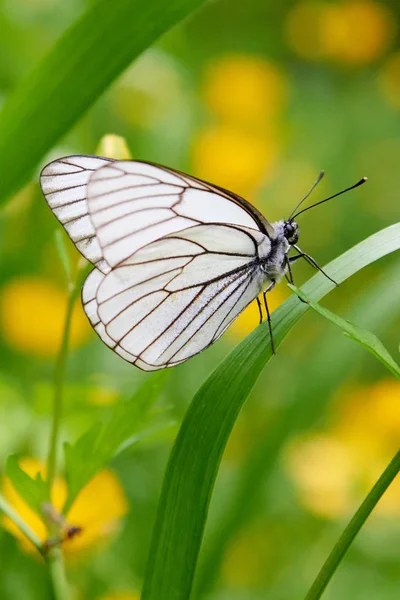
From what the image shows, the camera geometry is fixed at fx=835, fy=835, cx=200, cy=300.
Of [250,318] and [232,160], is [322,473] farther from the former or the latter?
[232,160]

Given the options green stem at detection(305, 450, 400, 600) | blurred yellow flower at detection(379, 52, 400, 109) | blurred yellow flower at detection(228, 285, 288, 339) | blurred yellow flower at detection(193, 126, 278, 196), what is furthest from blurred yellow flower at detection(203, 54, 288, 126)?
green stem at detection(305, 450, 400, 600)

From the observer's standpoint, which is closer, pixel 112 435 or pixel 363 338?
pixel 363 338

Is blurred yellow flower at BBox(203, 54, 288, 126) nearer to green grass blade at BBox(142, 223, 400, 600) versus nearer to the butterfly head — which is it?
the butterfly head

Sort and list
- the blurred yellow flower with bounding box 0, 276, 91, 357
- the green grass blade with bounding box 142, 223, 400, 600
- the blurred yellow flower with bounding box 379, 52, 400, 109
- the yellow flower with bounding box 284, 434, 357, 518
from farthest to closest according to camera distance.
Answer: the blurred yellow flower with bounding box 379, 52, 400, 109 → the blurred yellow flower with bounding box 0, 276, 91, 357 → the yellow flower with bounding box 284, 434, 357, 518 → the green grass blade with bounding box 142, 223, 400, 600

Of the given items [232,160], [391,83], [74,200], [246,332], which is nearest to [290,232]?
[74,200]

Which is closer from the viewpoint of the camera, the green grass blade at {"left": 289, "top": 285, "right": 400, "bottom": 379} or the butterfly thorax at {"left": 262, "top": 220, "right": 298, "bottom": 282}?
the green grass blade at {"left": 289, "top": 285, "right": 400, "bottom": 379}

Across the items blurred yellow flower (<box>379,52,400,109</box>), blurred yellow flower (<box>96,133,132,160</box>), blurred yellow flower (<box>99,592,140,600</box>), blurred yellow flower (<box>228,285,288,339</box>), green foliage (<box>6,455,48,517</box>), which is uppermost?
blurred yellow flower (<box>379,52,400,109</box>)
